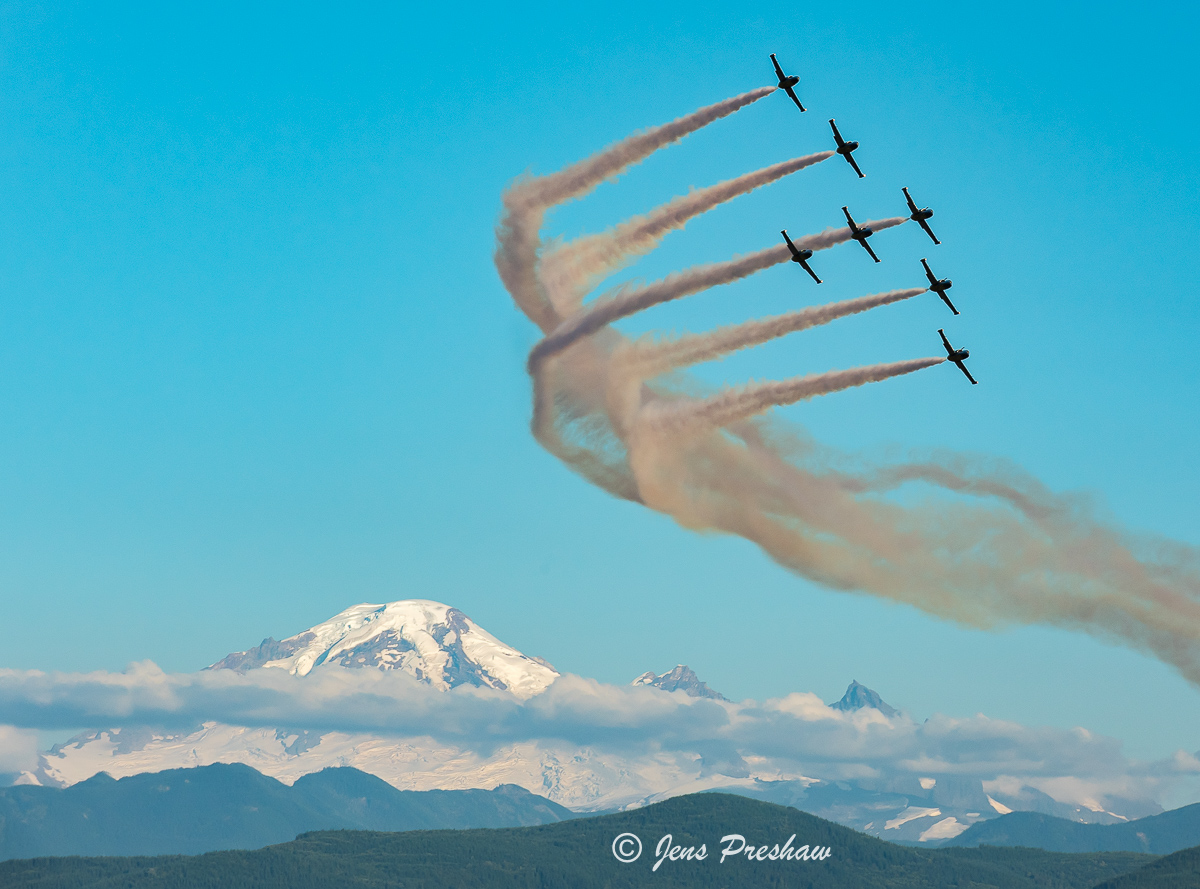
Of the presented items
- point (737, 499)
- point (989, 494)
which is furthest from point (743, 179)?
point (989, 494)

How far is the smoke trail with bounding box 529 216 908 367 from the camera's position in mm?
82938

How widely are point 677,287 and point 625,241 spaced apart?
18.6 feet

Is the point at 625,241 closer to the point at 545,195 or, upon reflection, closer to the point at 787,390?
the point at 545,195

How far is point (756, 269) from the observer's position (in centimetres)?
8388

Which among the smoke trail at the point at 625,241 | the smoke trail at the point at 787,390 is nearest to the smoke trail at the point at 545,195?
the smoke trail at the point at 625,241

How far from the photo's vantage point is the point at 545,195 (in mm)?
84312

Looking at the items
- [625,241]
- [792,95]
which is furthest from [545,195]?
[792,95]

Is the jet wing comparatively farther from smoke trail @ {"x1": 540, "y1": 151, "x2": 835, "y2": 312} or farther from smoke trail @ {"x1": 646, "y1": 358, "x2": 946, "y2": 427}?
smoke trail @ {"x1": 646, "y1": 358, "x2": 946, "y2": 427}

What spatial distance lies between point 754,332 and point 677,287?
7909mm

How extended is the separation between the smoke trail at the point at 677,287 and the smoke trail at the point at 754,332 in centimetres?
470

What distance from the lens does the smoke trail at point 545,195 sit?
78188 mm

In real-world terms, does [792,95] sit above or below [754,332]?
above

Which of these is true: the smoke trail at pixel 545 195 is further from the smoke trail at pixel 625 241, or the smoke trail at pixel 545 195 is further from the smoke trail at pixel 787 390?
the smoke trail at pixel 787 390

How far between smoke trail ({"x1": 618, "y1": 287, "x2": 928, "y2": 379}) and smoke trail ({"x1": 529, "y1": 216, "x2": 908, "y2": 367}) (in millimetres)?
4698
